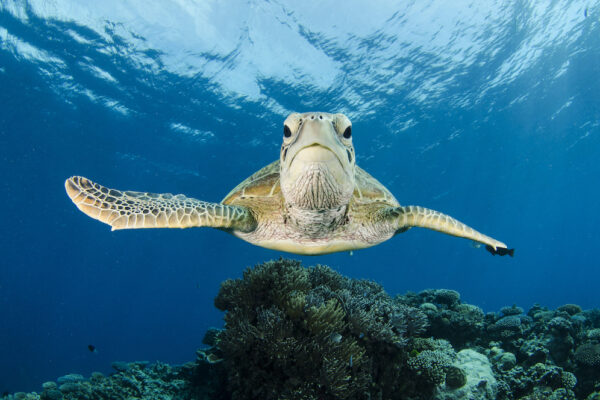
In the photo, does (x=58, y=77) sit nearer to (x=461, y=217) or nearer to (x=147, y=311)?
(x=461, y=217)

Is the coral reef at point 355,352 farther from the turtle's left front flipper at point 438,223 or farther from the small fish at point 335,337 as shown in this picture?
the turtle's left front flipper at point 438,223

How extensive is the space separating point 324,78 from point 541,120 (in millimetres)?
18570

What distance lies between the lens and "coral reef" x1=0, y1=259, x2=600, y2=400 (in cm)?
327

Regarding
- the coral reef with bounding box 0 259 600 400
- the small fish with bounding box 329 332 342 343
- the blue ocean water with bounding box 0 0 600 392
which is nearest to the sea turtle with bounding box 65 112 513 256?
the coral reef with bounding box 0 259 600 400

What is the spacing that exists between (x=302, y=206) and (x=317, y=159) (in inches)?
32.5

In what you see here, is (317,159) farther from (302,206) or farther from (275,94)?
(275,94)

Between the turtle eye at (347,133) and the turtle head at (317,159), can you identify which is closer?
the turtle head at (317,159)

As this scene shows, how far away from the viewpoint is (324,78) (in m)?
17.9

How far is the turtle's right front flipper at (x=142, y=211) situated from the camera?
341 centimetres

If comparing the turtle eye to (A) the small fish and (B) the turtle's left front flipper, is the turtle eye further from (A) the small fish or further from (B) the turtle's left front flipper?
(A) the small fish

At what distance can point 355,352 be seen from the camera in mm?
3383

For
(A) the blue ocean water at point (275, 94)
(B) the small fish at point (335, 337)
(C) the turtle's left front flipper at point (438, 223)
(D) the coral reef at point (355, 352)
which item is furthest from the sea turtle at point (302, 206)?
(A) the blue ocean water at point (275, 94)

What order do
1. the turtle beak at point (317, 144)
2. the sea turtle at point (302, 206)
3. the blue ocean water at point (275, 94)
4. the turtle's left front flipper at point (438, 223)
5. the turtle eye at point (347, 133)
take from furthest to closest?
the blue ocean water at point (275, 94), the turtle's left front flipper at point (438, 223), the turtle eye at point (347, 133), the sea turtle at point (302, 206), the turtle beak at point (317, 144)

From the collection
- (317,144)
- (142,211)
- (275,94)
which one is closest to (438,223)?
(317,144)
